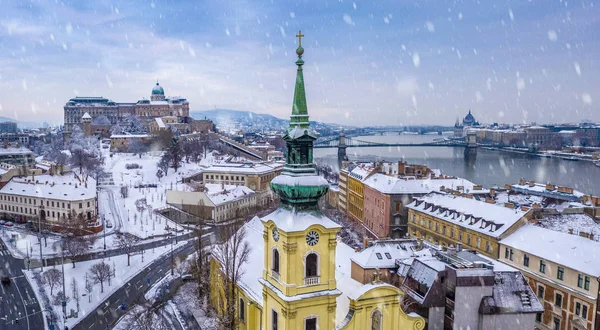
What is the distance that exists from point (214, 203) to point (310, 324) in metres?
46.4

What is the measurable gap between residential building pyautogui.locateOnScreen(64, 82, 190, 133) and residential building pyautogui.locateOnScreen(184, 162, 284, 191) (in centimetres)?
7608

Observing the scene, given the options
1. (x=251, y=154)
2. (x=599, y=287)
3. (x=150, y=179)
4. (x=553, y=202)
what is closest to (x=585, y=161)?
(x=251, y=154)

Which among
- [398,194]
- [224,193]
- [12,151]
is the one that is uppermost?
[12,151]

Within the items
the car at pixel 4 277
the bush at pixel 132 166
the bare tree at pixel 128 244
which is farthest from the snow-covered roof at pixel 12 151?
the car at pixel 4 277

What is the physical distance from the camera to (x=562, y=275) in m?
29.4

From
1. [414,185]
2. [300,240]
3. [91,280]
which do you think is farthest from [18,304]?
[414,185]

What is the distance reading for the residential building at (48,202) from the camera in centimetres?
5569

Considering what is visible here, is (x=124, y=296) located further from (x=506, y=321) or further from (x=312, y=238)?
(x=506, y=321)

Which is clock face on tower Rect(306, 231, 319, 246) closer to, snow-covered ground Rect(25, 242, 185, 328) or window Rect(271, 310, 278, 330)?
window Rect(271, 310, 278, 330)

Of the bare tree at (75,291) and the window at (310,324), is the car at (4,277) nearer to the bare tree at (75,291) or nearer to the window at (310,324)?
the bare tree at (75,291)

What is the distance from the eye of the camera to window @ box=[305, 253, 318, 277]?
17172 millimetres

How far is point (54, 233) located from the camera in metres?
53.8

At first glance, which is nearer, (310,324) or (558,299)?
(310,324)

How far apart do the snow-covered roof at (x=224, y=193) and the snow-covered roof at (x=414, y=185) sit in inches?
797
